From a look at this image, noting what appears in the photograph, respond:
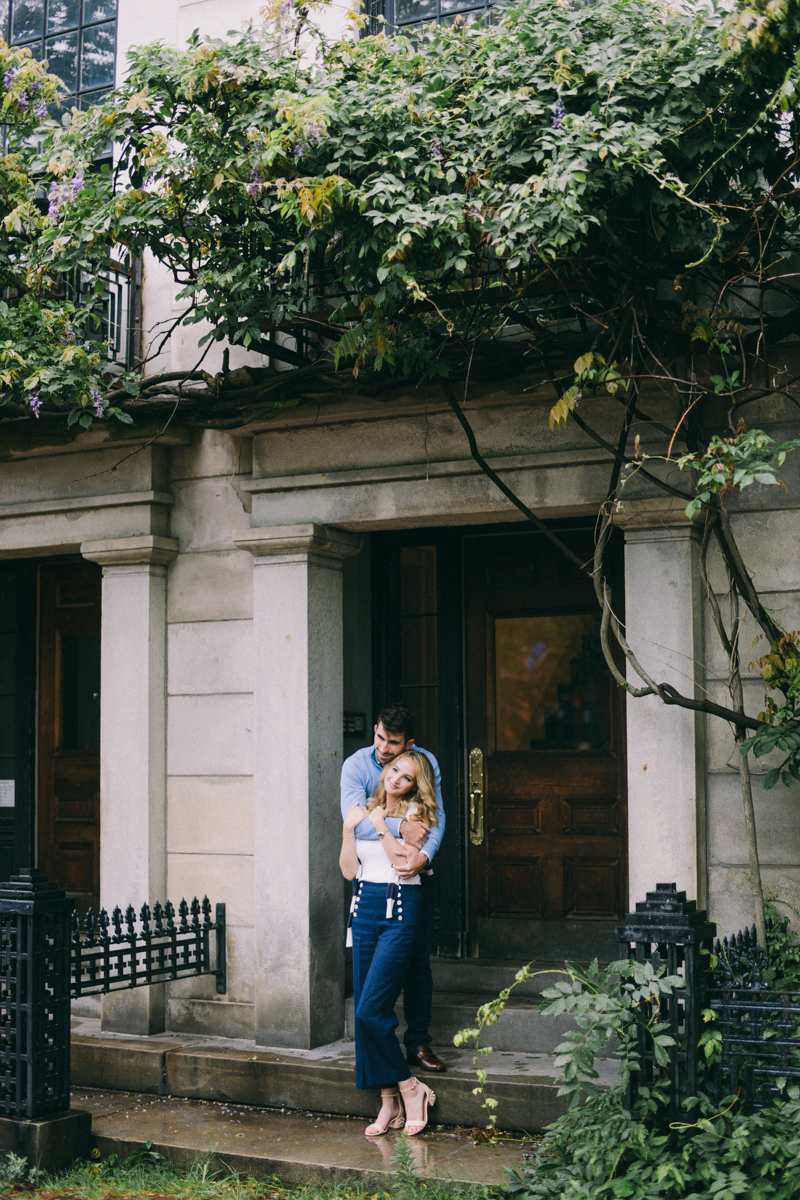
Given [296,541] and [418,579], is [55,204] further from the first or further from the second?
[418,579]

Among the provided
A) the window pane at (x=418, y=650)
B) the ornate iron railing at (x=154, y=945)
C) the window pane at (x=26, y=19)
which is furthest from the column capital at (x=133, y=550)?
the window pane at (x=26, y=19)

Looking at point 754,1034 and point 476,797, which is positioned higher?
point 476,797

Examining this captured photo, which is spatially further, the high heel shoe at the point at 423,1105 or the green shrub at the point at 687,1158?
the high heel shoe at the point at 423,1105

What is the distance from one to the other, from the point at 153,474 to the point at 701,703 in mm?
3712

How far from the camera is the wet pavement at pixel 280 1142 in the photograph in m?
5.53

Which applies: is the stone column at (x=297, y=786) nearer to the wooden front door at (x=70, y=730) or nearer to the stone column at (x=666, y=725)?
the stone column at (x=666, y=725)

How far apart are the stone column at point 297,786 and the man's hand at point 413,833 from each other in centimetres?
127

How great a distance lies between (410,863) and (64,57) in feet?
20.6

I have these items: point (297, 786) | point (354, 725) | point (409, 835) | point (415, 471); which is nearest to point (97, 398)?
point (415, 471)

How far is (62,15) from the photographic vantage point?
8.80 m

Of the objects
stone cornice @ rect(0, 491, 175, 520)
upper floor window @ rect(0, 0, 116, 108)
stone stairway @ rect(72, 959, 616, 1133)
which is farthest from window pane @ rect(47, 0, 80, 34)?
stone stairway @ rect(72, 959, 616, 1133)

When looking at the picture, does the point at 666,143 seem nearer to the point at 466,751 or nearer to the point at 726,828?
the point at 726,828

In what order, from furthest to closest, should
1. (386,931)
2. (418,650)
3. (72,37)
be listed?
(72,37) → (418,650) → (386,931)

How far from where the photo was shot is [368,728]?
8391 millimetres
